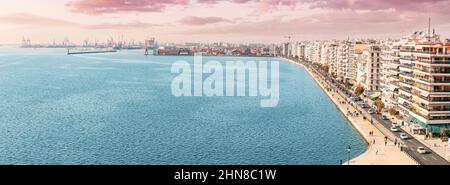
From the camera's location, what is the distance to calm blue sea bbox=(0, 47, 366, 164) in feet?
49.0

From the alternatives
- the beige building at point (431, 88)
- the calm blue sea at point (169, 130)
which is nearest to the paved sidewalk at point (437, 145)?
the beige building at point (431, 88)

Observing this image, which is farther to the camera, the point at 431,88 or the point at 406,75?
the point at 406,75

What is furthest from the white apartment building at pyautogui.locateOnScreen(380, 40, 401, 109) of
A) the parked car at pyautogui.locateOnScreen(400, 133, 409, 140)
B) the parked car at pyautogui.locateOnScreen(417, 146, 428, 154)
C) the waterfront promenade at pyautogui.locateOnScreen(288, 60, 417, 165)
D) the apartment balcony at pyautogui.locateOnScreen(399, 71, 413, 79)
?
the parked car at pyautogui.locateOnScreen(417, 146, 428, 154)

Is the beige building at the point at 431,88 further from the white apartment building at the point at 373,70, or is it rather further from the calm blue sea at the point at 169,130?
the white apartment building at the point at 373,70

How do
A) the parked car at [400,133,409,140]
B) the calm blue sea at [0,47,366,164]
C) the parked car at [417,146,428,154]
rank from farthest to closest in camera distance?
1. the parked car at [400,133,409,140]
2. the calm blue sea at [0,47,366,164]
3. the parked car at [417,146,428,154]

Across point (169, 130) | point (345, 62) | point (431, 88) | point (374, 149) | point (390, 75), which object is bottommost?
point (169, 130)

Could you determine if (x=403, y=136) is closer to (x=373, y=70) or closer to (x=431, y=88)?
(x=431, y=88)

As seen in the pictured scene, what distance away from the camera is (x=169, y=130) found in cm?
1928

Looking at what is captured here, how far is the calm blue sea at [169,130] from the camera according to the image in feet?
49.0

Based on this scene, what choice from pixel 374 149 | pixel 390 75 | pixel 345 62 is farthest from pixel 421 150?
pixel 345 62

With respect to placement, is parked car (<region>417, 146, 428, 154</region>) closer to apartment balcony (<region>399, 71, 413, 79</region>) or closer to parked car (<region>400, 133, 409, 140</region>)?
parked car (<region>400, 133, 409, 140</region>)

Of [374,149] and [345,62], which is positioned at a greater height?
[345,62]

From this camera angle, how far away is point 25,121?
2180 cm
